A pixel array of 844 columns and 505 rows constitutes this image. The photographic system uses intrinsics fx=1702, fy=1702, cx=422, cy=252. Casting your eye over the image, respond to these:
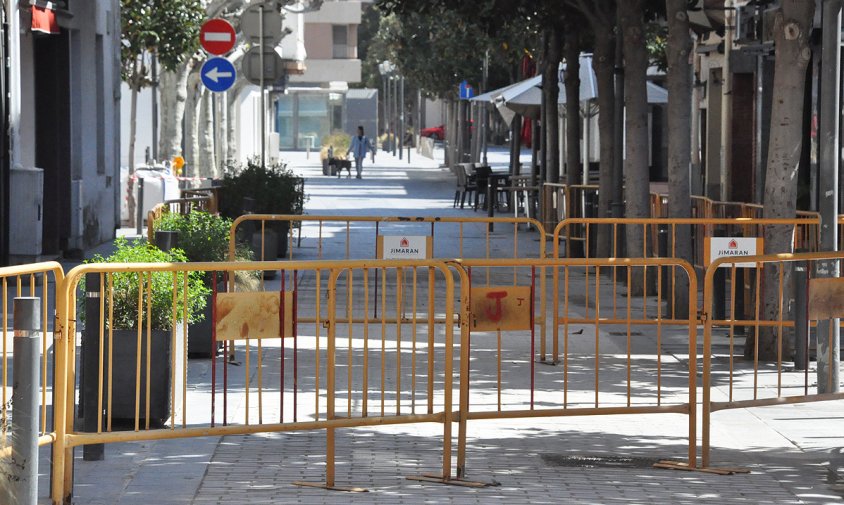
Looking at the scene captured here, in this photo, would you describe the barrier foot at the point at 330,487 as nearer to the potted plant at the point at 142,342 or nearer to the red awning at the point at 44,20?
the potted plant at the point at 142,342

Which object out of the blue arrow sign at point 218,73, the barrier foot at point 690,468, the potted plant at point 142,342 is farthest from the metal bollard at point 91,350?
A: the blue arrow sign at point 218,73

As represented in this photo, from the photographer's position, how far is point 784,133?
41.3 feet

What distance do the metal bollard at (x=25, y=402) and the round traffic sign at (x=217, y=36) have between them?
1810 centimetres

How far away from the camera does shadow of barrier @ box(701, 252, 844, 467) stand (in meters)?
9.12

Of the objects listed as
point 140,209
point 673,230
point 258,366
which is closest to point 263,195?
point 140,209

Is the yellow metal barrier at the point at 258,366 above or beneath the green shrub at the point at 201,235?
beneath

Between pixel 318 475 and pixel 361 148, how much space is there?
1922 inches

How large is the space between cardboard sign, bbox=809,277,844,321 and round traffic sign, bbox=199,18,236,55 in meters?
16.2

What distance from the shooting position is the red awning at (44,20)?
760 inches

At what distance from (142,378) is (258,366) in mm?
931

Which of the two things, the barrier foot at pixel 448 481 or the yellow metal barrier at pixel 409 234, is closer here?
the barrier foot at pixel 448 481

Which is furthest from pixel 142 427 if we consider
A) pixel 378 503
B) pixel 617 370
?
pixel 617 370

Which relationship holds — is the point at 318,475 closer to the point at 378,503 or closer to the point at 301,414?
the point at 378,503

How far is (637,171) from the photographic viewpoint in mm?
18047
